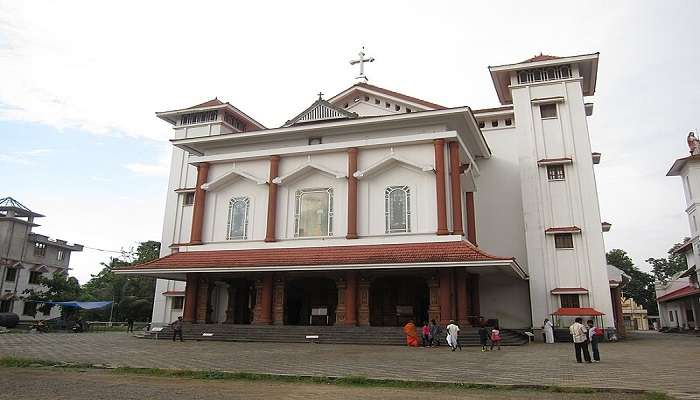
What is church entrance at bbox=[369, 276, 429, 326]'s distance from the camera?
76.1ft

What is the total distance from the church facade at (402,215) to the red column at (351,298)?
0.14 feet

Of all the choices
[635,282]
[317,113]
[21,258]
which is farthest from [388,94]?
[635,282]

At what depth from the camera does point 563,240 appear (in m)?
23.9

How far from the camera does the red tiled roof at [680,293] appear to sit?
3550 cm

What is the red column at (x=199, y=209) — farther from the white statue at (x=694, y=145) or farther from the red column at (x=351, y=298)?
the white statue at (x=694, y=145)

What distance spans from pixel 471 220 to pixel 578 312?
6767mm

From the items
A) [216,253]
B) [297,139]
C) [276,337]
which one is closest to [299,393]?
[276,337]

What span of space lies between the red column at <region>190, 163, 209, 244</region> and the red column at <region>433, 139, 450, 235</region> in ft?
38.4

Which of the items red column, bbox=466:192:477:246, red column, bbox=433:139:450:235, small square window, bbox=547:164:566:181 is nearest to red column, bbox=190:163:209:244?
red column, bbox=433:139:450:235

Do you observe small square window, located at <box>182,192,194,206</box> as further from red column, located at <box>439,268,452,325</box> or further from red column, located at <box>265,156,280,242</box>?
red column, located at <box>439,268,452,325</box>

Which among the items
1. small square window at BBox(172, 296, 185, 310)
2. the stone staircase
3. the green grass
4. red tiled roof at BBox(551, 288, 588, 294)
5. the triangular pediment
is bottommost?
the green grass

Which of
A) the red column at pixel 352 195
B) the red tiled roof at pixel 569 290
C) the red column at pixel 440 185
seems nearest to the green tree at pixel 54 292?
the red column at pixel 352 195

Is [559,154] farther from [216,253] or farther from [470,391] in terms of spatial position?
[470,391]

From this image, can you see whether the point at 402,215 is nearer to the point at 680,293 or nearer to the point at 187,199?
the point at 187,199
